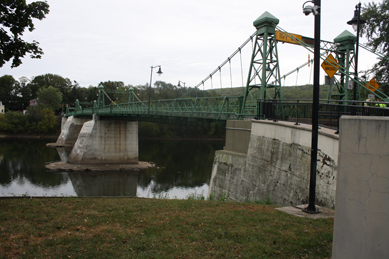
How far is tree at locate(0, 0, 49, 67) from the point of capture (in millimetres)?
8188

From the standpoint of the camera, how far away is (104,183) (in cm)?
2805

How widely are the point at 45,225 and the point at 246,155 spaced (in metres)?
9.02

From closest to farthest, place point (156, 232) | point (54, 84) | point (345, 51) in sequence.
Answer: point (156, 232) < point (345, 51) < point (54, 84)

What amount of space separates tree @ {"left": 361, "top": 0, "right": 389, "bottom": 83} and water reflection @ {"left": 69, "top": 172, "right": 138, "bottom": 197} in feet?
67.9

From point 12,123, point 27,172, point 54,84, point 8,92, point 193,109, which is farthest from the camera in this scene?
point 54,84

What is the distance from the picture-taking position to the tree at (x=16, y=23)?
8.19 meters

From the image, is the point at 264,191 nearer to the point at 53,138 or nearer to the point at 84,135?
the point at 84,135

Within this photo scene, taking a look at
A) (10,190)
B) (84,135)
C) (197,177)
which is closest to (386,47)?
(197,177)

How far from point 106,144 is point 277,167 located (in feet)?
97.7

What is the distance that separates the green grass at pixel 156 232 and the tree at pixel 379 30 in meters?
20.2

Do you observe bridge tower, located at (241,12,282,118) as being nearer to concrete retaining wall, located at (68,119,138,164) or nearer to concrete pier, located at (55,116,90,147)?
concrete retaining wall, located at (68,119,138,164)

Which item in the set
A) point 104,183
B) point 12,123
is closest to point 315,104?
point 104,183

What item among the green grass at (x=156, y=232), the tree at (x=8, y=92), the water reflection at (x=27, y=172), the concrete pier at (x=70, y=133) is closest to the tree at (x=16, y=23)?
the green grass at (x=156, y=232)

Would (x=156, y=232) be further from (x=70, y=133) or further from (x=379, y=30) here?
(x=70, y=133)
